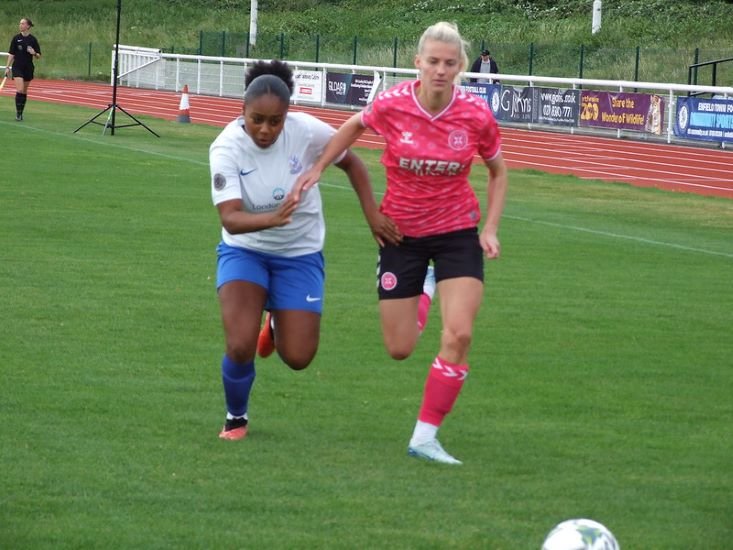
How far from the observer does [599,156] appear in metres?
29.0

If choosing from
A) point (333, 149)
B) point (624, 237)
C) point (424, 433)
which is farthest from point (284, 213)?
point (624, 237)

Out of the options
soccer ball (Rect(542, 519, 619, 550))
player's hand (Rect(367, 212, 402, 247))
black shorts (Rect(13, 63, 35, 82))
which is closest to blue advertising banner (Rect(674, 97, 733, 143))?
black shorts (Rect(13, 63, 35, 82))

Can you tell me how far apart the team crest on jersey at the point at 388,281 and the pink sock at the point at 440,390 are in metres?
0.61

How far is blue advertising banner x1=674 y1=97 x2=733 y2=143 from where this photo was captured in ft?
102

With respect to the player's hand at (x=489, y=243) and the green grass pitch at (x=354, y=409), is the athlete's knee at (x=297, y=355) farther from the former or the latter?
the player's hand at (x=489, y=243)

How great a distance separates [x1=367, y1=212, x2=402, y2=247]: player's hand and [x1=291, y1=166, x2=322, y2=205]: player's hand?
0.38 metres

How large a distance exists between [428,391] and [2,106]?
3287cm

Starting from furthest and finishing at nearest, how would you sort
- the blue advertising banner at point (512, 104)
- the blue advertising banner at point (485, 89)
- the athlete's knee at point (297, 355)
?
the blue advertising banner at point (485, 89)
the blue advertising banner at point (512, 104)
the athlete's knee at point (297, 355)

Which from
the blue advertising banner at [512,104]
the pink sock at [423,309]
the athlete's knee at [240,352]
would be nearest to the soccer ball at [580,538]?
the athlete's knee at [240,352]

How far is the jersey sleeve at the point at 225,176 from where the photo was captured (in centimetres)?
689

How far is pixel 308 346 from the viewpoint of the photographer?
726 cm

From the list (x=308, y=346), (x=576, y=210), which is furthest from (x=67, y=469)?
(x=576, y=210)

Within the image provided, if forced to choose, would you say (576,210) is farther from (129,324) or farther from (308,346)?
(308,346)

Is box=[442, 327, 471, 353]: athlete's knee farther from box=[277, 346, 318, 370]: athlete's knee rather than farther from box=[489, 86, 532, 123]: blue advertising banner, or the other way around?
box=[489, 86, 532, 123]: blue advertising banner
